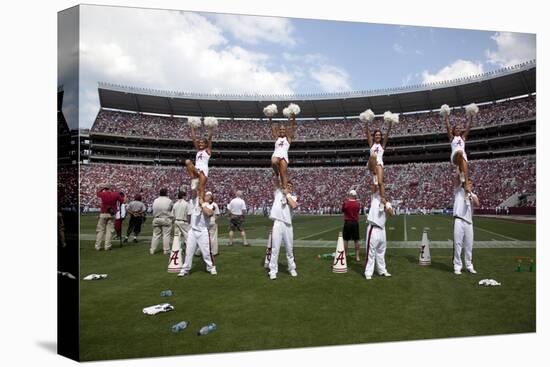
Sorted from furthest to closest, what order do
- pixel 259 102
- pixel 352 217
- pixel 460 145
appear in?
pixel 259 102
pixel 352 217
pixel 460 145

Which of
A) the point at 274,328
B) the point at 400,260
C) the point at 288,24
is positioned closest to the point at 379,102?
the point at 400,260

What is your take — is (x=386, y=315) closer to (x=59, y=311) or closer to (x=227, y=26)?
(x=59, y=311)

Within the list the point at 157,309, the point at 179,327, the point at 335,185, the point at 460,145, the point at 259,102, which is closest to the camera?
the point at 179,327

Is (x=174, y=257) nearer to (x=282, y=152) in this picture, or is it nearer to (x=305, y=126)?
(x=282, y=152)

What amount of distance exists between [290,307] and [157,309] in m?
1.86

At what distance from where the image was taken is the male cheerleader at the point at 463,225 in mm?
9477

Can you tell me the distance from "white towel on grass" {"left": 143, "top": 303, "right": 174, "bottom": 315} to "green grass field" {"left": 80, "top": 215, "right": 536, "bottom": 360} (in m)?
0.09

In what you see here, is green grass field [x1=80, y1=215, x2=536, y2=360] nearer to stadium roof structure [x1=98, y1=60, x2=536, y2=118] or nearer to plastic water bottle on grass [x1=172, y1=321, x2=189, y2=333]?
plastic water bottle on grass [x1=172, y1=321, x2=189, y2=333]

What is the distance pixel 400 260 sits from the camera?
11320mm

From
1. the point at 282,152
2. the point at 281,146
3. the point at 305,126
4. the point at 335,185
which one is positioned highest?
the point at 305,126

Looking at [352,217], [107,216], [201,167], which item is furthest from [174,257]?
[352,217]

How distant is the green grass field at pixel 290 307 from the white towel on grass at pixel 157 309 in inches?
3.7

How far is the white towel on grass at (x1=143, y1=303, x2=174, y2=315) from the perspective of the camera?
21.3 ft

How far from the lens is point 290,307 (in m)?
6.96
